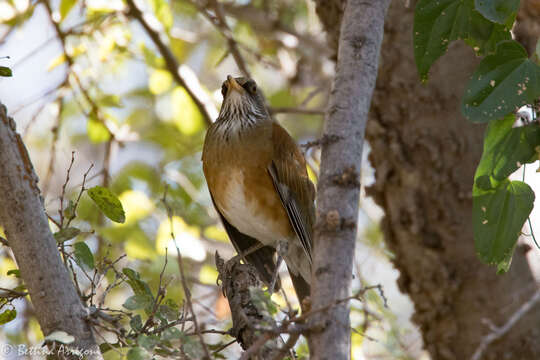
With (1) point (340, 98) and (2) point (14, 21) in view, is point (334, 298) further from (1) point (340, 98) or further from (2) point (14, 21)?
(2) point (14, 21)

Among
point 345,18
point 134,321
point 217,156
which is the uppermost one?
point 217,156

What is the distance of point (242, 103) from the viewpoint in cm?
401

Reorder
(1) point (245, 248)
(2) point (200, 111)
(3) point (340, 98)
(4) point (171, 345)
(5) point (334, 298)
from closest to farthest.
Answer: (5) point (334, 298)
(3) point (340, 98)
(4) point (171, 345)
(1) point (245, 248)
(2) point (200, 111)

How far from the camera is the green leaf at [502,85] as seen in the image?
200 centimetres

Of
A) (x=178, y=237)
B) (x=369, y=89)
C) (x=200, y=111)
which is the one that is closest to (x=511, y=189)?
(x=369, y=89)

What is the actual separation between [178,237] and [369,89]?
82.6 inches

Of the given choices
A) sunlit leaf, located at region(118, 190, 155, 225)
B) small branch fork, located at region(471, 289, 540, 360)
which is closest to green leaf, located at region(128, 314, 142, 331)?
small branch fork, located at region(471, 289, 540, 360)

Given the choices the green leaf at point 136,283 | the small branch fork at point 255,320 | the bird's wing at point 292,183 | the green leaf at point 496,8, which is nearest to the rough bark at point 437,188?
the bird's wing at point 292,183

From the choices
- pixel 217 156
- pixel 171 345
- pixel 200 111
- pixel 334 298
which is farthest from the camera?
pixel 200 111

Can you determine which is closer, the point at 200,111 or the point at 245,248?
the point at 245,248

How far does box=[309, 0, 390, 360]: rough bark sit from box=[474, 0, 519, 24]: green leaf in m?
0.36

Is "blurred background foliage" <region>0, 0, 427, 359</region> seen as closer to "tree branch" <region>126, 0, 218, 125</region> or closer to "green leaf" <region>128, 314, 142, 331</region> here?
"tree branch" <region>126, 0, 218, 125</region>

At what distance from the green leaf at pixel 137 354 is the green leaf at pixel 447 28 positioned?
53.2 inches

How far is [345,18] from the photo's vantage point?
7.34 ft
